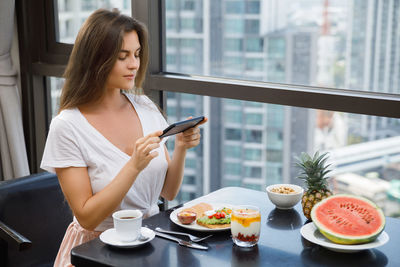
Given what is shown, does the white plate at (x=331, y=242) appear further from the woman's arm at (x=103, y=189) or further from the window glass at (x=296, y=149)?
the woman's arm at (x=103, y=189)

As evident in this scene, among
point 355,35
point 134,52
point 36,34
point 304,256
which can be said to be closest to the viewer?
point 304,256

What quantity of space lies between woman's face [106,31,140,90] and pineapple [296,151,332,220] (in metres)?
0.64

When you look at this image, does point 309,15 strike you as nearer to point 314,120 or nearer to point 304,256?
point 314,120

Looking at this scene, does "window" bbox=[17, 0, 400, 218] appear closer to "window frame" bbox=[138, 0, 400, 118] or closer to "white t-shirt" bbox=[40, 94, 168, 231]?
"window frame" bbox=[138, 0, 400, 118]

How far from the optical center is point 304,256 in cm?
151

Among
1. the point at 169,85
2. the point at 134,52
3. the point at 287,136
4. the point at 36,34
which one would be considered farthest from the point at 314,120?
the point at 36,34

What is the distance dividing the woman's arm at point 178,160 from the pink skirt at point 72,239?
32 centimetres

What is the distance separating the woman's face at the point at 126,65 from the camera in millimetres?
1894

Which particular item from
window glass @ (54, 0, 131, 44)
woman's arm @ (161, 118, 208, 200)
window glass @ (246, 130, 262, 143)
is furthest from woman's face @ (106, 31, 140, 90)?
window glass @ (54, 0, 131, 44)

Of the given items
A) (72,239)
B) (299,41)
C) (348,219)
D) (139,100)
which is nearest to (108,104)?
(139,100)

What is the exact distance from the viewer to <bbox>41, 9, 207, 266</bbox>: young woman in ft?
5.92

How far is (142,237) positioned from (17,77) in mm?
1861

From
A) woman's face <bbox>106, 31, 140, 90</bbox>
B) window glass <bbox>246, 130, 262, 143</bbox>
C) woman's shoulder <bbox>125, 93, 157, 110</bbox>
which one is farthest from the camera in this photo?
window glass <bbox>246, 130, 262, 143</bbox>

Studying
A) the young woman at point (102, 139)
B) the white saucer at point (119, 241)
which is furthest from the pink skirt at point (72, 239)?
the white saucer at point (119, 241)
